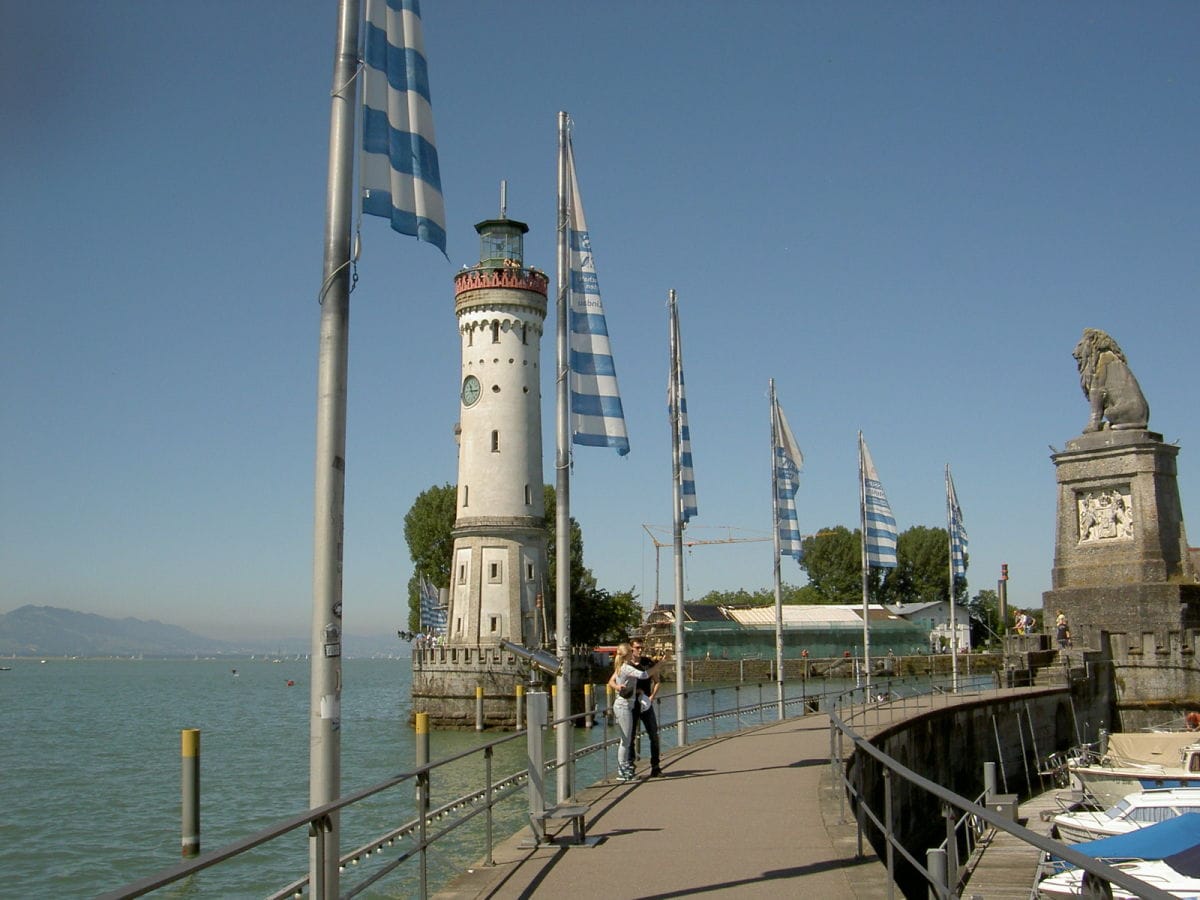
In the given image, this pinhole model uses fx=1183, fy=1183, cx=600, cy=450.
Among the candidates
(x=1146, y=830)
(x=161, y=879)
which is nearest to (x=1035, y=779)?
(x=1146, y=830)

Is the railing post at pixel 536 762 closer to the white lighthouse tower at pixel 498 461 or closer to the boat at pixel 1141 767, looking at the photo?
the boat at pixel 1141 767

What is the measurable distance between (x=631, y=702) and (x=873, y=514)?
25036 millimetres

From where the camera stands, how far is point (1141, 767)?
77.9 feet

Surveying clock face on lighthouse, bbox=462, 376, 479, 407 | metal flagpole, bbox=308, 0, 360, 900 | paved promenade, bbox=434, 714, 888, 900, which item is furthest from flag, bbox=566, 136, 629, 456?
clock face on lighthouse, bbox=462, 376, 479, 407

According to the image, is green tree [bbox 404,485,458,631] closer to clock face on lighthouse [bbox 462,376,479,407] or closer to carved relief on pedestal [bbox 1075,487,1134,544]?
clock face on lighthouse [bbox 462,376,479,407]

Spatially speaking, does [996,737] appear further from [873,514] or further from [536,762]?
[536,762]

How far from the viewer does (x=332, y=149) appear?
8.80m

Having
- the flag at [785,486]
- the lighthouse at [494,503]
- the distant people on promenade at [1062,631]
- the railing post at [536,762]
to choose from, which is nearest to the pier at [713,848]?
the railing post at [536,762]

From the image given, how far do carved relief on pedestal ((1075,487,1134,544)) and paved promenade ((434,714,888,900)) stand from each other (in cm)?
2002

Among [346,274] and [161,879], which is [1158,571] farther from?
[161,879]

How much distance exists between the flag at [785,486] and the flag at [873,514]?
6.18 meters

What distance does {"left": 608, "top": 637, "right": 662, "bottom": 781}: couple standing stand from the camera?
1809 centimetres

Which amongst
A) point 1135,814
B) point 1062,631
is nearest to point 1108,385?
point 1062,631

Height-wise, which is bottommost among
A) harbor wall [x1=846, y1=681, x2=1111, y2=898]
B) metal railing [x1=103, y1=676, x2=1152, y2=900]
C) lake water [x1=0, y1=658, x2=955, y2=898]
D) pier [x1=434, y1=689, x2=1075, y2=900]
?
lake water [x1=0, y1=658, x2=955, y2=898]
